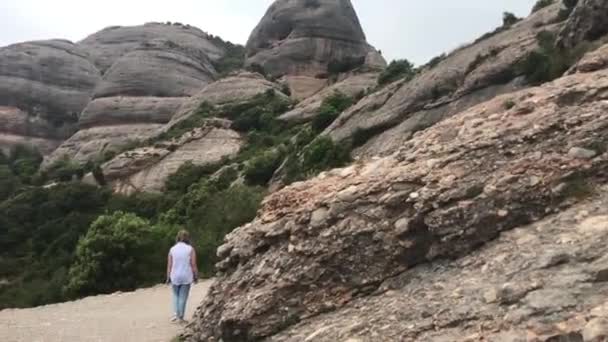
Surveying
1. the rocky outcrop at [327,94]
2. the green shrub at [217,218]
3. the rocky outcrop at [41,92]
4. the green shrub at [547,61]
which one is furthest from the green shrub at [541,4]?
the rocky outcrop at [41,92]

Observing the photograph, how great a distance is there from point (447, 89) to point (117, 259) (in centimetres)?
1718

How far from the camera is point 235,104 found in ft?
208

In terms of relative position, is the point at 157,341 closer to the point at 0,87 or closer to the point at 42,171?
the point at 42,171

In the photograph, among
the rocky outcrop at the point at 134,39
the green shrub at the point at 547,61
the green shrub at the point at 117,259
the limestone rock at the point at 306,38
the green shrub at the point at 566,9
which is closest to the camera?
the green shrub at the point at 117,259

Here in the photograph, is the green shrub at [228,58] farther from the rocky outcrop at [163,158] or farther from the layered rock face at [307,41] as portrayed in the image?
the rocky outcrop at [163,158]

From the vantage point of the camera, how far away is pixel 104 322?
13.2 metres

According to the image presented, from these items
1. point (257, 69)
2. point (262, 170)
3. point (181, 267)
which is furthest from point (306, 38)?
point (181, 267)

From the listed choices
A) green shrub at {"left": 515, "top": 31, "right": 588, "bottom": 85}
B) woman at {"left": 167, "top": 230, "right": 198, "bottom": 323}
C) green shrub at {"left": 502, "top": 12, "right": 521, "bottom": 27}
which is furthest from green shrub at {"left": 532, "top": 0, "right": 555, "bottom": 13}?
woman at {"left": 167, "top": 230, "right": 198, "bottom": 323}

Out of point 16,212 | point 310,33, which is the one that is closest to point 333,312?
point 16,212

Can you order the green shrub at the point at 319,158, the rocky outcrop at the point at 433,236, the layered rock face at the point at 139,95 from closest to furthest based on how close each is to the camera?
the rocky outcrop at the point at 433,236, the green shrub at the point at 319,158, the layered rock face at the point at 139,95

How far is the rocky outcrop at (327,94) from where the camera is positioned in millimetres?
54166

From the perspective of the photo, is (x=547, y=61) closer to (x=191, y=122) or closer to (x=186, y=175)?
(x=186, y=175)

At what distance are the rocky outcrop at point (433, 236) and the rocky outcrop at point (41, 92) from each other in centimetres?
8448

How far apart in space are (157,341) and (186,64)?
268 ft
